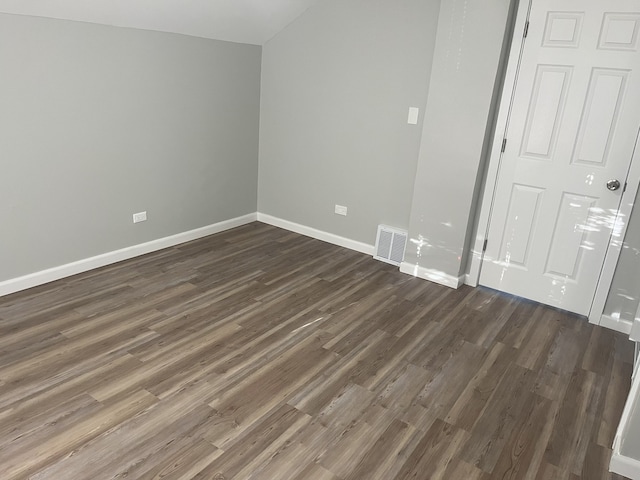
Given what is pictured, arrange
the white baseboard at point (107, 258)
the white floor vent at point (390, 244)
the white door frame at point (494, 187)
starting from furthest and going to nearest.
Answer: the white floor vent at point (390, 244)
the white baseboard at point (107, 258)
the white door frame at point (494, 187)

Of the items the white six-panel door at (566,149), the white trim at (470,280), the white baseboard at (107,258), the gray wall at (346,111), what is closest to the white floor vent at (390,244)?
the gray wall at (346,111)

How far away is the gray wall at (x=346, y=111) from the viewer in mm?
3824

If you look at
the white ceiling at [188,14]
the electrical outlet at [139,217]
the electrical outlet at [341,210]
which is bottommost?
the electrical outlet at [139,217]

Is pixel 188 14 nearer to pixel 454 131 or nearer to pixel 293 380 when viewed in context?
pixel 454 131

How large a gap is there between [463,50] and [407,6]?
0.64 meters

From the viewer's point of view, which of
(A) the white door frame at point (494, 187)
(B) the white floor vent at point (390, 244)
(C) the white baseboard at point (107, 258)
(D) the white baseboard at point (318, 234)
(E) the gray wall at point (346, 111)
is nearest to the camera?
(A) the white door frame at point (494, 187)

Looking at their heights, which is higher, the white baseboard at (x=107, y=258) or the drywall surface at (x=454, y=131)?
the drywall surface at (x=454, y=131)

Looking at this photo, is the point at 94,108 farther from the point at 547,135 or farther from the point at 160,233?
the point at 547,135

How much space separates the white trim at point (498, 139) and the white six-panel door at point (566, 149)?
0.13ft

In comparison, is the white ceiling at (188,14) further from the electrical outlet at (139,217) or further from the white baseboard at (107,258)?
the white baseboard at (107,258)

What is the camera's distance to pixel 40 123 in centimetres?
309

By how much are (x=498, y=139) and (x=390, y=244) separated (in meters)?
1.25

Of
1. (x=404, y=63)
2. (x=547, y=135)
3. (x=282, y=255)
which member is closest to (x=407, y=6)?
(x=404, y=63)

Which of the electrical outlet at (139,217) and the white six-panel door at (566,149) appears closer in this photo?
the white six-panel door at (566,149)
